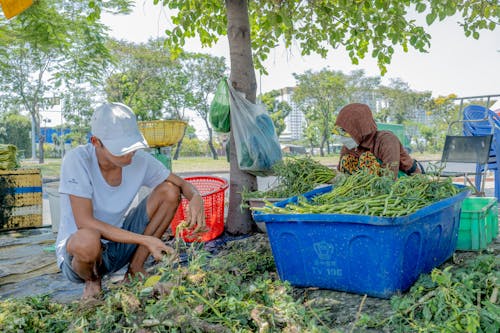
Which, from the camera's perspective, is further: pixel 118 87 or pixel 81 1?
pixel 118 87

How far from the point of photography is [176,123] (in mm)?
4660

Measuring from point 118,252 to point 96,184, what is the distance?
1.45 feet

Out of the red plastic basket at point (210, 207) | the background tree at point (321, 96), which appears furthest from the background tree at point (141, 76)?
the red plastic basket at point (210, 207)

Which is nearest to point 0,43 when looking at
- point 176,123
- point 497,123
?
point 176,123

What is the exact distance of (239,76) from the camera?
3.94 metres

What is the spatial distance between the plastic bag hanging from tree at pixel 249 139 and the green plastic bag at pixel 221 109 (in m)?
0.08

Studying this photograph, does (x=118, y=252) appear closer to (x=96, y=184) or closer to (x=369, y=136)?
(x=96, y=184)

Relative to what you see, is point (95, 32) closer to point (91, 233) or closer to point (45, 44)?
point (45, 44)

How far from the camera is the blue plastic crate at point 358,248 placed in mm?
2020

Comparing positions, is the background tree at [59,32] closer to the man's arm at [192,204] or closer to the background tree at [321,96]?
the man's arm at [192,204]

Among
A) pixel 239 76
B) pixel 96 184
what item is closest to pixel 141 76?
pixel 239 76

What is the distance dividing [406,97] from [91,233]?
32740 millimetres

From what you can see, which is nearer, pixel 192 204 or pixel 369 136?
pixel 192 204

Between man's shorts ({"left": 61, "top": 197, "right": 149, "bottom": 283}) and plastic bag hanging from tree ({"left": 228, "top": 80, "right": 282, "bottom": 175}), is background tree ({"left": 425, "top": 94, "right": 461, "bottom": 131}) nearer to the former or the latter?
plastic bag hanging from tree ({"left": 228, "top": 80, "right": 282, "bottom": 175})
